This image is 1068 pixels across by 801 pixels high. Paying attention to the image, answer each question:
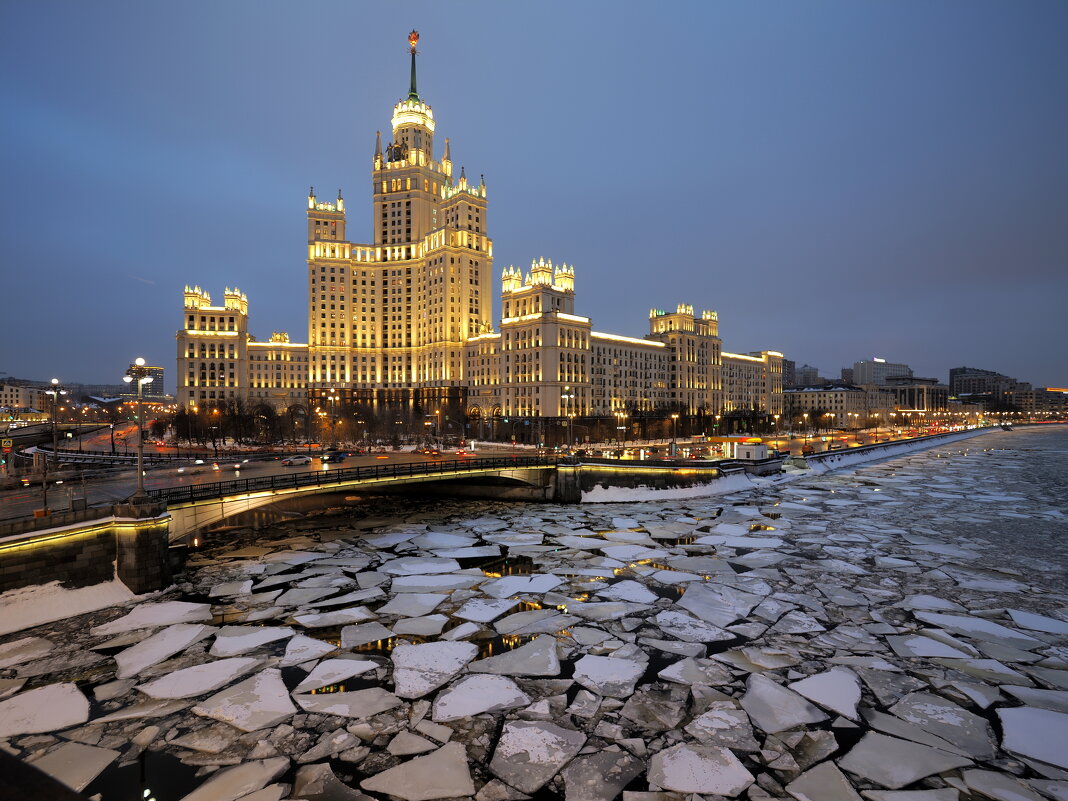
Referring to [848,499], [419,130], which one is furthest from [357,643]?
[419,130]

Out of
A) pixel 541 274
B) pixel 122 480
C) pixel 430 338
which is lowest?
pixel 122 480

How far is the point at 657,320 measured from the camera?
173125 millimetres

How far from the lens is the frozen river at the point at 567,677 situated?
1286 centimetres

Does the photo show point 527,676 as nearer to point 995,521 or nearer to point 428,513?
point 428,513

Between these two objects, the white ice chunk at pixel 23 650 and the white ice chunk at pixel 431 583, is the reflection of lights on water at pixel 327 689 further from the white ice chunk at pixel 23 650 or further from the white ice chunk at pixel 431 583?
the white ice chunk at pixel 23 650

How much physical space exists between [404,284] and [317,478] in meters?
139

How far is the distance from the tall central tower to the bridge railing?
9372 centimetres

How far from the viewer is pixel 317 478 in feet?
136

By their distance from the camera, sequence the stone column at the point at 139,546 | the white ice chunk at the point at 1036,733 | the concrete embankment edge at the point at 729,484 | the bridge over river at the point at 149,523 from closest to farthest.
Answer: the white ice chunk at the point at 1036,733, the bridge over river at the point at 149,523, the stone column at the point at 139,546, the concrete embankment edge at the point at 729,484

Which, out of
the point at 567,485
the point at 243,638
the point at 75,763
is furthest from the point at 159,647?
the point at 567,485

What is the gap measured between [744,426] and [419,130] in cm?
14852

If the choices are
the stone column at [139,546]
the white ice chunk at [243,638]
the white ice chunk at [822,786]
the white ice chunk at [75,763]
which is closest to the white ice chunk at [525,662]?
the white ice chunk at [822,786]

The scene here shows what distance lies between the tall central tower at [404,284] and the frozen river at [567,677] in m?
123

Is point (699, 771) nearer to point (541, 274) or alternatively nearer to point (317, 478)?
point (317, 478)
